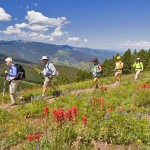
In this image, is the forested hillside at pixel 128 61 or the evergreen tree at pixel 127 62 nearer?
the forested hillside at pixel 128 61

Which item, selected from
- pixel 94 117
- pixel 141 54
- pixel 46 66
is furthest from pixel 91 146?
pixel 141 54

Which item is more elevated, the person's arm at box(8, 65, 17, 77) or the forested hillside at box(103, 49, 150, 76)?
the person's arm at box(8, 65, 17, 77)

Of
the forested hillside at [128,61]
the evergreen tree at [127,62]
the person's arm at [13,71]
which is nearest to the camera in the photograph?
the person's arm at [13,71]

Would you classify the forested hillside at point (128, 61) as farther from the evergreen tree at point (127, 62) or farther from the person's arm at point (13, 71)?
the person's arm at point (13, 71)

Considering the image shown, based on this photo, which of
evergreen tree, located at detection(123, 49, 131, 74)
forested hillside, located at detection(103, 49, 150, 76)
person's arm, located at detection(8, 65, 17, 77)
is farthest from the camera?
evergreen tree, located at detection(123, 49, 131, 74)

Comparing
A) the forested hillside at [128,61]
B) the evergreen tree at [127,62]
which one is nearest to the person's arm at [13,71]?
the forested hillside at [128,61]

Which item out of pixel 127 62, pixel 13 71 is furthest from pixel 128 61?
pixel 13 71

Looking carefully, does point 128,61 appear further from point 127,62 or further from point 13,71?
point 13,71

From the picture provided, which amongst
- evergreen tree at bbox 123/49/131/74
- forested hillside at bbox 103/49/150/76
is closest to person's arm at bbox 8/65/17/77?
forested hillside at bbox 103/49/150/76

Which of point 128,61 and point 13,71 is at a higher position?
point 13,71

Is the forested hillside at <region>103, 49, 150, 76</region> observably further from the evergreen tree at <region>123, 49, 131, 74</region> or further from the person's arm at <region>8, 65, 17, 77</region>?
the person's arm at <region>8, 65, 17, 77</region>

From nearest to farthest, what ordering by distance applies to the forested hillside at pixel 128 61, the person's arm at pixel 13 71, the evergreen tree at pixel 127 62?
the person's arm at pixel 13 71 → the forested hillside at pixel 128 61 → the evergreen tree at pixel 127 62

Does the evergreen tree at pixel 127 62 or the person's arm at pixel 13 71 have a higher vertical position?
the person's arm at pixel 13 71

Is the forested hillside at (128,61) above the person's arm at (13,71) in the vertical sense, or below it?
below
